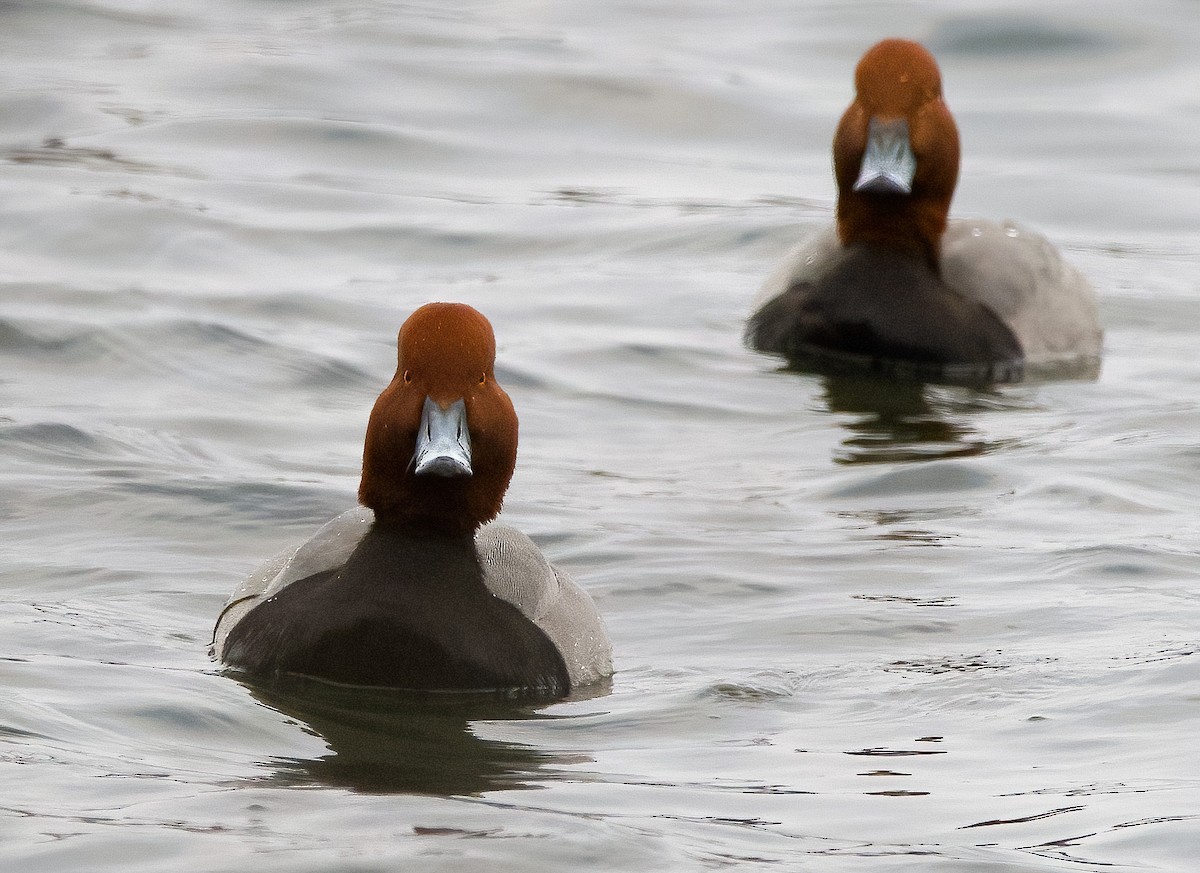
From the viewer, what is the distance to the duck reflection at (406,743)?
214 inches

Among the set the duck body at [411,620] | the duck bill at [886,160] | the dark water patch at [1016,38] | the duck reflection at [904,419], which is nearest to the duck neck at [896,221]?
the duck bill at [886,160]

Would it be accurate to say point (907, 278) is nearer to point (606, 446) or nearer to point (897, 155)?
point (897, 155)

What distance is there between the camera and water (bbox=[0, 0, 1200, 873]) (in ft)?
17.3

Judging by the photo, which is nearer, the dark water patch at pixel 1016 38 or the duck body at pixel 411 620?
the duck body at pixel 411 620

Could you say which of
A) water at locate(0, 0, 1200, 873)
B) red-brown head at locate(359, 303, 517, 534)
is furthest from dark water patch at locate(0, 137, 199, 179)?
red-brown head at locate(359, 303, 517, 534)

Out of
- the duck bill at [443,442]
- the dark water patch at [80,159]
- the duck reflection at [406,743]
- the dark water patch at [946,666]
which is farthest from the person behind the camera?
the dark water patch at [80,159]

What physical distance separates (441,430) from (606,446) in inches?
143

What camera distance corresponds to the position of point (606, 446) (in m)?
9.52

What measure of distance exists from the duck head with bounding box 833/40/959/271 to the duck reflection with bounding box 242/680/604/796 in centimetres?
538

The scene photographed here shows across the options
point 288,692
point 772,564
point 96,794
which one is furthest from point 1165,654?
point 96,794

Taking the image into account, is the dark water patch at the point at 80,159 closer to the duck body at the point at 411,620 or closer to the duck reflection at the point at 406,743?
the duck body at the point at 411,620

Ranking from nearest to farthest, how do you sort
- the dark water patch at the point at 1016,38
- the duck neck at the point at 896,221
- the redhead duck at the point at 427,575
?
1. the redhead duck at the point at 427,575
2. the duck neck at the point at 896,221
3. the dark water patch at the point at 1016,38

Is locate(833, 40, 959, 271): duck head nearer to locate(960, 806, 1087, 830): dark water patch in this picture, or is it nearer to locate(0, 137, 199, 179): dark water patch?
locate(0, 137, 199, 179): dark water patch

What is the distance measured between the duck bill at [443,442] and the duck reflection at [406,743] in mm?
589
